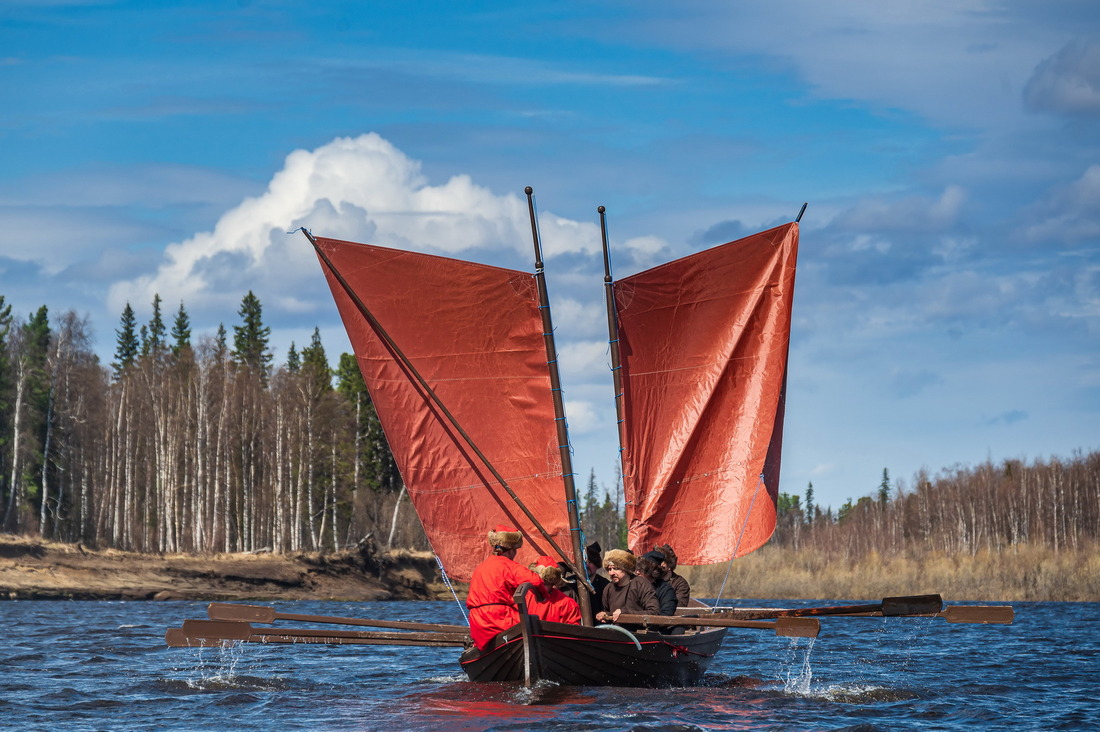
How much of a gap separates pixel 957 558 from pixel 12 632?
4344cm

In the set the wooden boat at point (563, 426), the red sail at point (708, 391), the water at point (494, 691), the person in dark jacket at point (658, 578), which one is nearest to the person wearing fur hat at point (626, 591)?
the person in dark jacket at point (658, 578)

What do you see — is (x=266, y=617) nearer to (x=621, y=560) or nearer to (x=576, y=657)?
(x=576, y=657)

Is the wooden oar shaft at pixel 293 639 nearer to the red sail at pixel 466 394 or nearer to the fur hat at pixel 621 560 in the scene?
the red sail at pixel 466 394

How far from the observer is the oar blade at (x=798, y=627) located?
55.6 feet

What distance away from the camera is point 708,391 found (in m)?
21.5

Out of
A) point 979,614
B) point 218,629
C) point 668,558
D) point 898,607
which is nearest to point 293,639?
point 218,629

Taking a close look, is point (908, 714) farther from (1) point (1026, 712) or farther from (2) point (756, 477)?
(2) point (756, 477)

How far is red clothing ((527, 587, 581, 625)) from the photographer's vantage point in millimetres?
16609

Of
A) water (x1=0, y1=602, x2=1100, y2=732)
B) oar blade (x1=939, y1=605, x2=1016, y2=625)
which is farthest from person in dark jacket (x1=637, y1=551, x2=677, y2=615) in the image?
oar blade (x1=939, y1=605, x2=1016, y2=625)

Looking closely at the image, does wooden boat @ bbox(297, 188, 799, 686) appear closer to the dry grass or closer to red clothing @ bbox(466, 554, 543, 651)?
red clothing @ bbox(466, 554, 543, 651)

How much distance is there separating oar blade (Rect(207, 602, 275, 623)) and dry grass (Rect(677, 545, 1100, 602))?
37.9 meters

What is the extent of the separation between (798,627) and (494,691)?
4309mm

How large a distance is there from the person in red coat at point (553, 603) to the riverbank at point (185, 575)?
42027mm

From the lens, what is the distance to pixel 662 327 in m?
21.7
